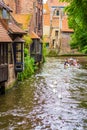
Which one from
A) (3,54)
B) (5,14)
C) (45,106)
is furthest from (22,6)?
(45,106)

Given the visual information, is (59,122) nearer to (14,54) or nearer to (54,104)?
(54,104)

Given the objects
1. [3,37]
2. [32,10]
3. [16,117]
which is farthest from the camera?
[32,10]

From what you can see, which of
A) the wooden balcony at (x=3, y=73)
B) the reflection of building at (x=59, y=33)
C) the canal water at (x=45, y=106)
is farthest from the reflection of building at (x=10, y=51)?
the reflection of building at (x=59, y=33)

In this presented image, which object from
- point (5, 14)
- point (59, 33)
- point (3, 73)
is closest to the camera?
point (3, 73)

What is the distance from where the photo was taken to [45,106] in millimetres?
22016

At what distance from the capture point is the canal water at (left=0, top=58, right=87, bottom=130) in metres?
17.7

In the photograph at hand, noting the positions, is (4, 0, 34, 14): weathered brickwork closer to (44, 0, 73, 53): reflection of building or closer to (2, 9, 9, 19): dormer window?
(2, 9, 9, 19): dormer window

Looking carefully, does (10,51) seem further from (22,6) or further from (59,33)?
(59,33)

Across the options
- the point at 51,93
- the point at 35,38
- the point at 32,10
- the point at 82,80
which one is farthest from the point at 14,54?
the point at 32,10

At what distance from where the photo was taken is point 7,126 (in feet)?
56.7

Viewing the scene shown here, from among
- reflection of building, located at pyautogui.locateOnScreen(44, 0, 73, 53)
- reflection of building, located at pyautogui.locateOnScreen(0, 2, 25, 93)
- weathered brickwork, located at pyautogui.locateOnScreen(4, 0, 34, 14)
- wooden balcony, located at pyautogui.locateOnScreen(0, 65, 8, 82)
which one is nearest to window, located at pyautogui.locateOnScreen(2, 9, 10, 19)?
reflection of building, located at pyautogui.locateOnScreen(0, 2, 25, 93)

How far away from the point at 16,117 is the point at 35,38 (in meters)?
29.1

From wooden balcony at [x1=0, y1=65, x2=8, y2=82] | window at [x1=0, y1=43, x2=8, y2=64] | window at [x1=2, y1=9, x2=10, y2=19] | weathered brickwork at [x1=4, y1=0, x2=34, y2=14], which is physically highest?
weathered brickwork at [x1=4, y1=0, x2=34, y2=14]

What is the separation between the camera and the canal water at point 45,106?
17672 mm
